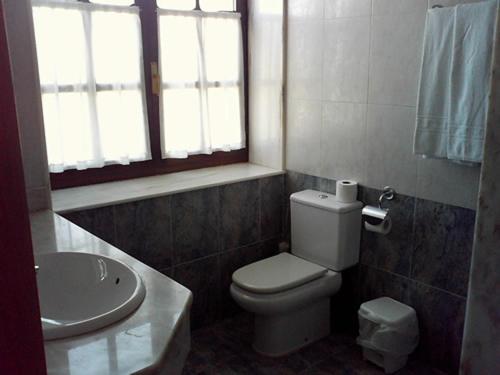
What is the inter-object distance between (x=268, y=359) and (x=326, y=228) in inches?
29.6

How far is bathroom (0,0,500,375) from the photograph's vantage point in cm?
227

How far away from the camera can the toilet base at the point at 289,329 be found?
265 cm

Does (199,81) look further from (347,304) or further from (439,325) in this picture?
(439,325)

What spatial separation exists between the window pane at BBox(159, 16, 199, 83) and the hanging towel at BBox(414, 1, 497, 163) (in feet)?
4.29

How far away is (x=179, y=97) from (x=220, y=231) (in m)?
0.81

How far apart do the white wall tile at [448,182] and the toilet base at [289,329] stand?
863 mm

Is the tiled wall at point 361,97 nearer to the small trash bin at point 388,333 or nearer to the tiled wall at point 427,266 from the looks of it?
the tiled wall at point 427,266

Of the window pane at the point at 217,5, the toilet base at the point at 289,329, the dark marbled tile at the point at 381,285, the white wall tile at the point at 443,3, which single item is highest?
the window pane at the point at 217,5

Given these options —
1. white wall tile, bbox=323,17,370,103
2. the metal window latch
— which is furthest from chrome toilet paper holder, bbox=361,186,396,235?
the metal window latch

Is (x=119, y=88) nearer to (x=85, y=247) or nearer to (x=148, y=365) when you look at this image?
(x=85, y=247)

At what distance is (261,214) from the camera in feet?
10.0

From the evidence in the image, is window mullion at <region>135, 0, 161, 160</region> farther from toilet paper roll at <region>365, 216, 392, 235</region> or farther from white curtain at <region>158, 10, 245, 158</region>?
toilet paper roll at <region>365, 216, 392, 235</region>

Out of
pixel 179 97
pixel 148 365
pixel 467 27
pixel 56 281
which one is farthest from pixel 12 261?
pixel 179 97

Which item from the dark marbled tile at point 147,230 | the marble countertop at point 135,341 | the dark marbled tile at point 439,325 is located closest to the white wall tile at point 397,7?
the dark marbled tile at point 439,325
